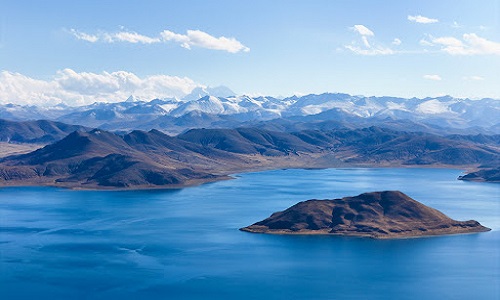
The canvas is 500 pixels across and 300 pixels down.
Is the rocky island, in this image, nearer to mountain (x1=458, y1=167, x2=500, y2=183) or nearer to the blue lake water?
the blue lake water

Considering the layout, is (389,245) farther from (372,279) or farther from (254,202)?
(254,202)

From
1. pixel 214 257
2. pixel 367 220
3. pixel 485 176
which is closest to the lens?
pixel 214 257

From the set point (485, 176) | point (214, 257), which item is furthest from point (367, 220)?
point (485, 176)

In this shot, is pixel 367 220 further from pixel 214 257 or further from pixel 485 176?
pixel 485 176

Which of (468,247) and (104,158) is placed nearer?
(468,247)

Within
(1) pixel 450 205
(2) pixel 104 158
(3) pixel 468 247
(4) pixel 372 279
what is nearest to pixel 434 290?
(4) pixel 372 279

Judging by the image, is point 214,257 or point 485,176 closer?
point 214,257

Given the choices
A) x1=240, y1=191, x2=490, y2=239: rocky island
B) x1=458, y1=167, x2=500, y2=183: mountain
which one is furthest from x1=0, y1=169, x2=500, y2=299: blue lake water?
x1=458, y1=167, x2=500, y2=183: mountain
